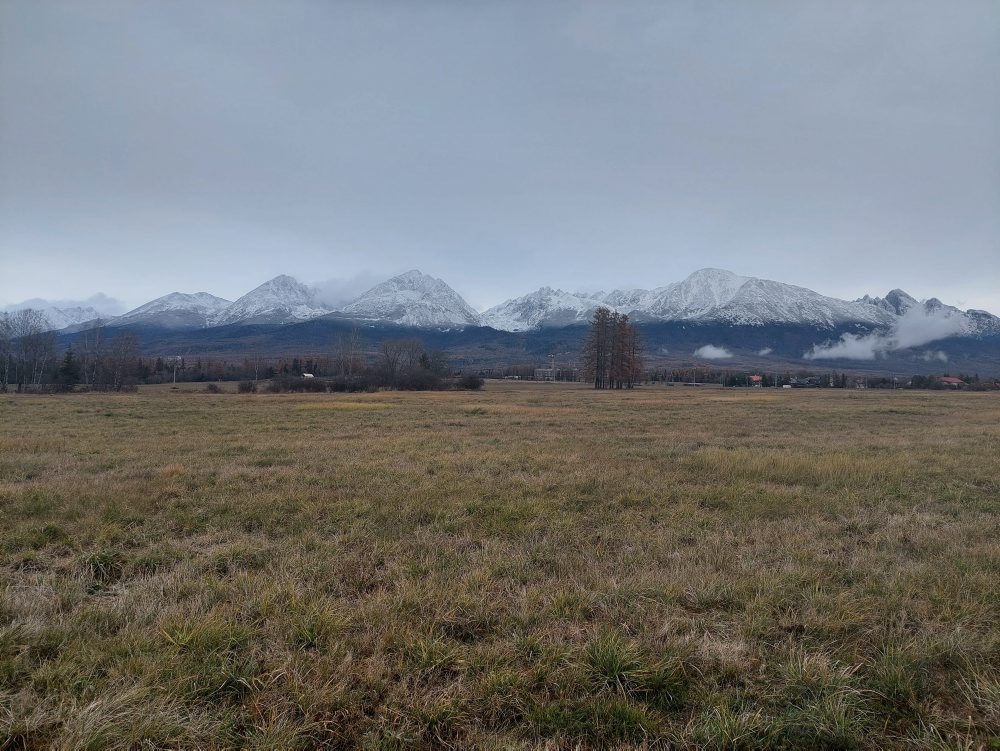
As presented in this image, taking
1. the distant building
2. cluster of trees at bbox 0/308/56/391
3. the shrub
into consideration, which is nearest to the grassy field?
the shrub

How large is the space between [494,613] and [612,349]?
81.6 meters

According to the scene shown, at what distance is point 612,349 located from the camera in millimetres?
83000

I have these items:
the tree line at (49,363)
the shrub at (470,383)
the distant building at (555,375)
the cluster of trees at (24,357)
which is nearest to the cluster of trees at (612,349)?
the shrub at (470,383)

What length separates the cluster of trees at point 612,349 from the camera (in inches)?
3236

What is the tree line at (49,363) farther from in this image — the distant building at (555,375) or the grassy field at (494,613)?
the distant building at (555,375)

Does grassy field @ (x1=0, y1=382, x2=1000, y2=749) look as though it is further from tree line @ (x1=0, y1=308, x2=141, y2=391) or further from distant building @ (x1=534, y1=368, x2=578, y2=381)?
distant building @ (x1=534, y1=368, x2=578, y2=381)

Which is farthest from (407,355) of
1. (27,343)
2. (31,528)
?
(31,528)

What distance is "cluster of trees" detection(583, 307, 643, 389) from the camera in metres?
82.2

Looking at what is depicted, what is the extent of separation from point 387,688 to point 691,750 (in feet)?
7.12

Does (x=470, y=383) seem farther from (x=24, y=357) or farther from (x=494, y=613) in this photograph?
(x=494, y=613)

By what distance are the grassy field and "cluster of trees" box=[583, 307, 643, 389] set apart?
72839 millimetres

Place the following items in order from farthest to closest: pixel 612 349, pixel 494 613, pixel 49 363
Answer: pixel 612 349 → pixel 49 363 → pixel 494 613

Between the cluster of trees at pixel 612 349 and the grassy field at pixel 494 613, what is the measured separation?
72839mm

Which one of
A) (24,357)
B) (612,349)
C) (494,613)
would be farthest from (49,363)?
(494,613)
